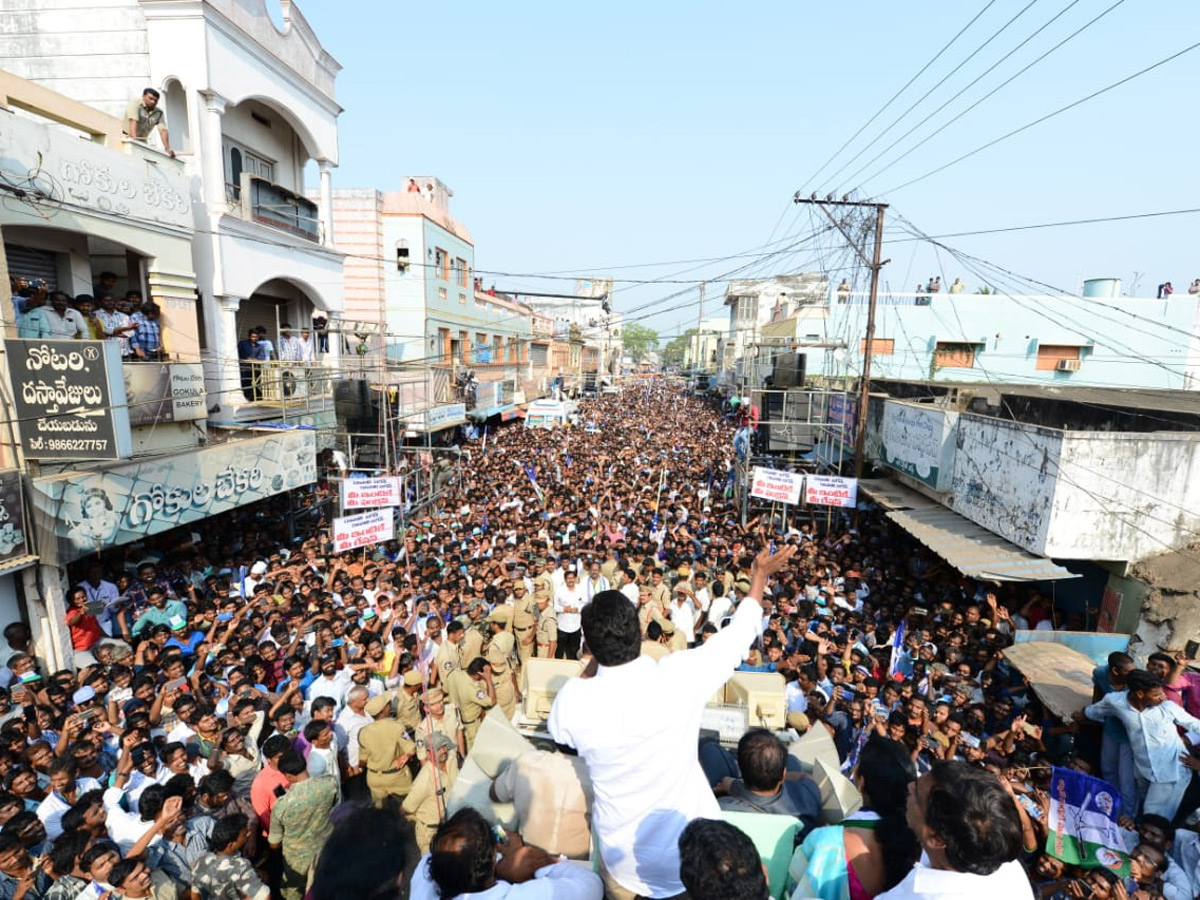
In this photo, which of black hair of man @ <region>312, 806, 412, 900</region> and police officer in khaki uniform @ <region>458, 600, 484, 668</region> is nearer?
black hair of man @ <region>312, 806, 412, 900</region>

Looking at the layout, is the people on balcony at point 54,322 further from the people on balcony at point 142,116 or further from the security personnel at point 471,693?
the security personnel at point 471,693

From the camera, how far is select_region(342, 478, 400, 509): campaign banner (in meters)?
10.7

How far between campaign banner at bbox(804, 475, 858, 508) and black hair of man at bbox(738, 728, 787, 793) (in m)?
9.61

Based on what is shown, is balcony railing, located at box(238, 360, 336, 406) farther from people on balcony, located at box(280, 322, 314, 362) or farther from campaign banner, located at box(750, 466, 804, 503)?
campaign banner, located at box(750, 466, 804, 503)

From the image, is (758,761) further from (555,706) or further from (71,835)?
(71,835)

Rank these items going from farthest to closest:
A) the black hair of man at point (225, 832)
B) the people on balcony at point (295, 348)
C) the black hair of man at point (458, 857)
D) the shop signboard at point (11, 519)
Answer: the people on balcony at point (295, 348), the shop signboard at point (11, 519), the black hair of man at point (225, 832), the black hair of man at point (458, 857)

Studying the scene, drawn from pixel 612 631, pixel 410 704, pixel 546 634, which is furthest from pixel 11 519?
pixel 612 631

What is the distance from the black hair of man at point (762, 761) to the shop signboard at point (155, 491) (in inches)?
326

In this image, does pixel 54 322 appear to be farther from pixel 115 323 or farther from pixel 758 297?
pixel 758 297

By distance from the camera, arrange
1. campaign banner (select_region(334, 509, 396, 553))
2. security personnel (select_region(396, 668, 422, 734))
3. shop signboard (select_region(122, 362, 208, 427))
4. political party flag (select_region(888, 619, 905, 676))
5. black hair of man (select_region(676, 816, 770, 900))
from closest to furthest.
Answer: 1. black hair of man (select_region(676, 816, 770, 900))
2. security personnel (select_region(396, 668, 422, 734))
3. political party flag (select_region(888, 619, 905, 676))
4. shop signboard (select_region(122, 362, 208, 427))
5. campaign banner (select_region(334, 509, 396, 553))

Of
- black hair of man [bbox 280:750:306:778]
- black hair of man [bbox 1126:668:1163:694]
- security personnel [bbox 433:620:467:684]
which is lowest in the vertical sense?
security personnel [bbox 433:620:467:684]

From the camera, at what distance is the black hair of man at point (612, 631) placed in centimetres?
227

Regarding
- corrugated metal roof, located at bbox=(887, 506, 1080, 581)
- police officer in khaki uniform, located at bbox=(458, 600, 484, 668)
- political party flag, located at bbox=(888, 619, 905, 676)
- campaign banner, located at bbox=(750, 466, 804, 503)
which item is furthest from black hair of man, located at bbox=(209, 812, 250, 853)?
campaign banner, located at bbox=(750, 466, 804, 503)

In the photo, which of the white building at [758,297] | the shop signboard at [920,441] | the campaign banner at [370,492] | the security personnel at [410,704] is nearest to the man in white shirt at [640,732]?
the security personnel at [410,704]
